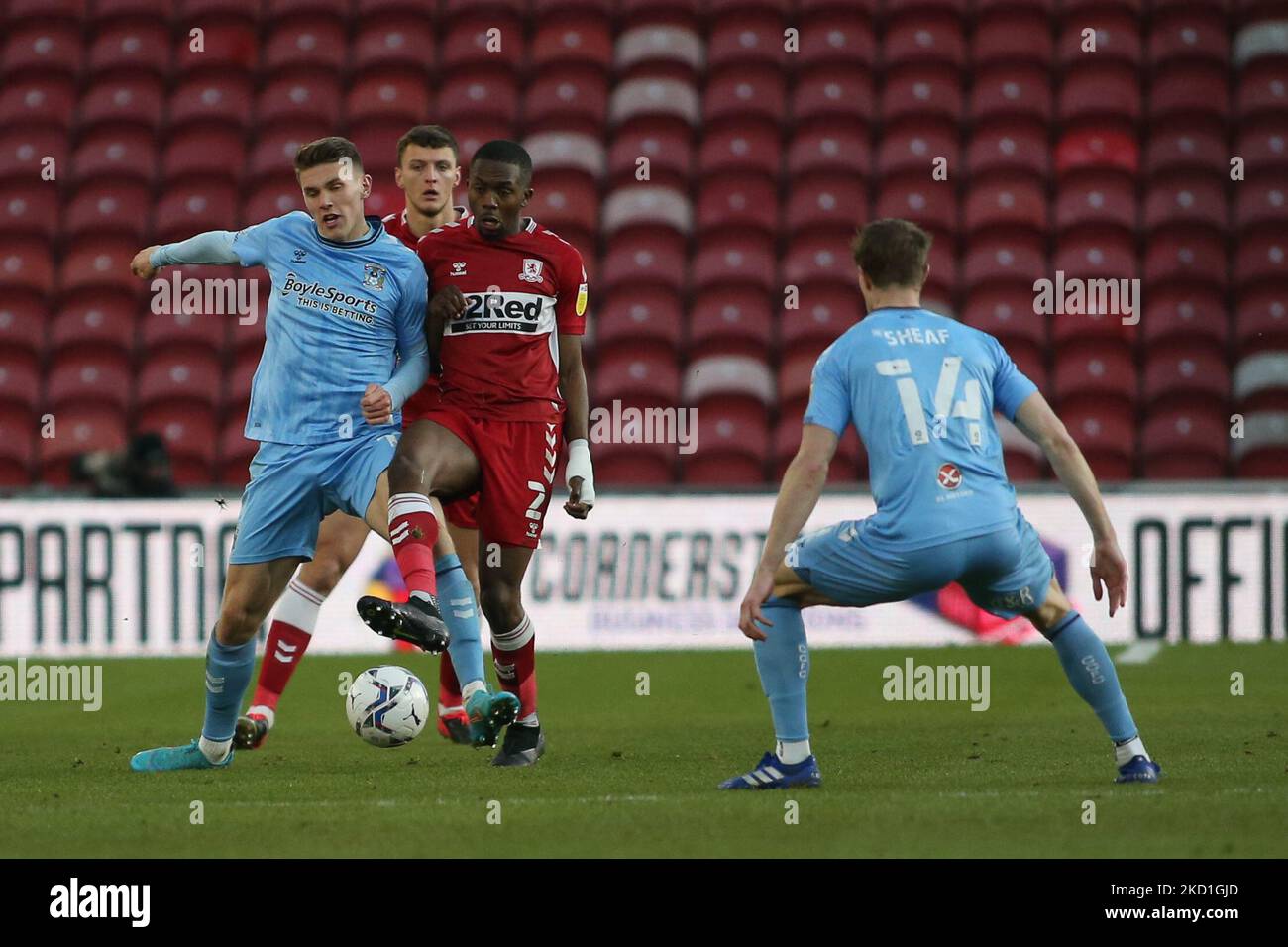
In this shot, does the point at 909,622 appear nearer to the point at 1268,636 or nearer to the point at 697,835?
the point at 1268,636

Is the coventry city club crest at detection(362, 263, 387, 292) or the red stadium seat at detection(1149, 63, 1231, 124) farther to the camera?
the red stadium seat at detection(1149, 63, 1231, 124)

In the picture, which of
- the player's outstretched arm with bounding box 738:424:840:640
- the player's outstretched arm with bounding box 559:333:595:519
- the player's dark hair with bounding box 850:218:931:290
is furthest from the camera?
the player's outstretched arm with bounding box 559:333:595:519

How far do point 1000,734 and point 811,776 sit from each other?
1.99 metres

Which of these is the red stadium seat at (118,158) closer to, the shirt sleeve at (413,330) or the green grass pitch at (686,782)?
the green grass pitch at (686,782)

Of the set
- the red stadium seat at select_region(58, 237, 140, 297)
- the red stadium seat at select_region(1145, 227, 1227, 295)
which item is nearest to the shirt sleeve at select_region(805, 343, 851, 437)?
the red stadium seat at select_region(1145, 227, 1227, 295)

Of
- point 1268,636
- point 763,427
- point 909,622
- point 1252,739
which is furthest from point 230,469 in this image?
point 1252,739

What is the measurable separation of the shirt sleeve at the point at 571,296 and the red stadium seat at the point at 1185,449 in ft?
25.9

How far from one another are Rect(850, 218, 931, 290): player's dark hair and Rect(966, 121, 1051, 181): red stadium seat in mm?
10079

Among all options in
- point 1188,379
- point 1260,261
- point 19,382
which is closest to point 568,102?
point 19,382

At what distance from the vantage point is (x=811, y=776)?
18.9 feet

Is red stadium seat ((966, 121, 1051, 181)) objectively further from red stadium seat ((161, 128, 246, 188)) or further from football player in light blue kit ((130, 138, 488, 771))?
football player in light blue kit ((130, 138, 488, 771))

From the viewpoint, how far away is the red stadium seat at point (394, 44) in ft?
54.9

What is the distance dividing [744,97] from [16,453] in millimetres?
6809

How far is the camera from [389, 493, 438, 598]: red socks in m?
6.09
